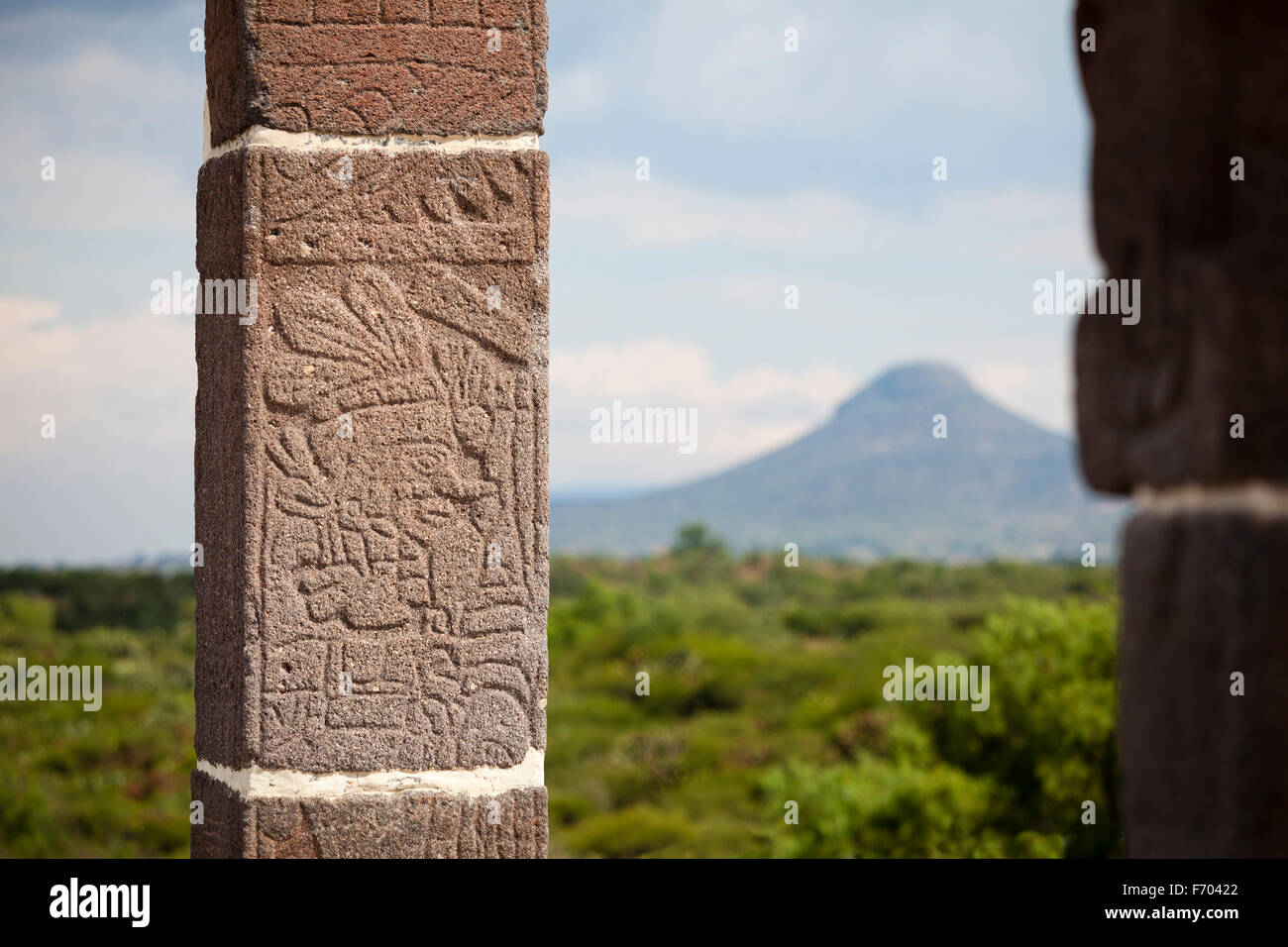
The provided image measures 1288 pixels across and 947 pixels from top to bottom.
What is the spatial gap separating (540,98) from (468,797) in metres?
1.39

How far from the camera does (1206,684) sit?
3.90 feet

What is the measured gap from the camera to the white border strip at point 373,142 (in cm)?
267

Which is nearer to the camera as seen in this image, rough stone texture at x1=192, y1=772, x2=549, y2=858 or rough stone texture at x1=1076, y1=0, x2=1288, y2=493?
rough stone texture at x1=1076, y1=0, x2=1288, y2=493

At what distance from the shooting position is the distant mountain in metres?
107

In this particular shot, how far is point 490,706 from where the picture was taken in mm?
2727

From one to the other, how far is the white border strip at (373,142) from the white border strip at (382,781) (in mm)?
1193

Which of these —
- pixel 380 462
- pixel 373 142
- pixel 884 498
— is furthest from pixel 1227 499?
pixel 884 498

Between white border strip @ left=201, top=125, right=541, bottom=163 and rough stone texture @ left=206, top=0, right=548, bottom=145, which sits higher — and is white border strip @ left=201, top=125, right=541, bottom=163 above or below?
below

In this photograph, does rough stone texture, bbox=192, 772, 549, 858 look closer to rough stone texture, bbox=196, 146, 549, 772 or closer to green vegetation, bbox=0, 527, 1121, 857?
rough stone texture, bbox=196, 146, 549, 772

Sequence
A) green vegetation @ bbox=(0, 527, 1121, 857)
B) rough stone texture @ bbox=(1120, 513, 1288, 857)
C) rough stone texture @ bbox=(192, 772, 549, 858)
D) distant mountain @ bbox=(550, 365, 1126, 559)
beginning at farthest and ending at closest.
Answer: distant mountain @ bbox=(550, 365, 1126, 559) → green vegetation @ bbox=(0, 527, 1121, 857) → rough stone texture @ bbox=(192, 772, 549, 858) → rough stone texture @ bbox=(1120, 513, 1288, 857)

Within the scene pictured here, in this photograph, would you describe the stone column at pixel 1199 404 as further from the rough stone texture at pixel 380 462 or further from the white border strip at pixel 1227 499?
the rough stone texture at pixel 380 462

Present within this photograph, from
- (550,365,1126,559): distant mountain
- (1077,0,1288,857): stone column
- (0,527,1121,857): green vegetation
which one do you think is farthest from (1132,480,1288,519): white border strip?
(550,365,1126,559): distant mountain

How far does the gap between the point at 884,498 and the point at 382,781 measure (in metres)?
115

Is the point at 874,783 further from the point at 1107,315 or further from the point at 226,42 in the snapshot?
the point at 1107,315
